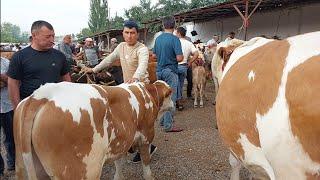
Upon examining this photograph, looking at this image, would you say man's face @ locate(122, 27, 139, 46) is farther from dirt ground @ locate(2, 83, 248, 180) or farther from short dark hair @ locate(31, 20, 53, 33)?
dirt ground @ locate(2, 83, 248, 180)

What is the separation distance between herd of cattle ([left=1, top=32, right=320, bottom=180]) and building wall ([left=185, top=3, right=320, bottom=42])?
1060 cm

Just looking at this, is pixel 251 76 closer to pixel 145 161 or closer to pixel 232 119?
pixel 232 119

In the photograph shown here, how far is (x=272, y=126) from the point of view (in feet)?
5.86

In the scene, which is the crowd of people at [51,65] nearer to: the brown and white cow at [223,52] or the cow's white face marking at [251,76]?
the brown and white cow at [223,52]

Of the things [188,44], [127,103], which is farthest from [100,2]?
[127,103]

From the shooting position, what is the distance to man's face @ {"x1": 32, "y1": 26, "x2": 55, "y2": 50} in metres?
3.54

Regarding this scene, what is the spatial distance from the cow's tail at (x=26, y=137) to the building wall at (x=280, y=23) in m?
12.4

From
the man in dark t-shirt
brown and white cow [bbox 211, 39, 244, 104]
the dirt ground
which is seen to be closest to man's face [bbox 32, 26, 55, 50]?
the man in dark t-shirt

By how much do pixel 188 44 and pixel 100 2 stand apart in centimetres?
6348

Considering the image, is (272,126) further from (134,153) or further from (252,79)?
(134,153)

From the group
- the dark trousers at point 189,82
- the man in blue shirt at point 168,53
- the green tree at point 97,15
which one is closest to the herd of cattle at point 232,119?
the man in blue shirt at point 168,53

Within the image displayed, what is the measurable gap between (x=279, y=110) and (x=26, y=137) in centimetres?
180

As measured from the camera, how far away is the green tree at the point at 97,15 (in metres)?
67.4

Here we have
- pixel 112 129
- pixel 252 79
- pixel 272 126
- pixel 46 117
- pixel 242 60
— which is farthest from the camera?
pixel 112 129
